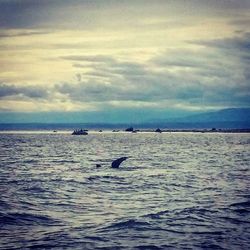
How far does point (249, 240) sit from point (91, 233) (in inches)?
224

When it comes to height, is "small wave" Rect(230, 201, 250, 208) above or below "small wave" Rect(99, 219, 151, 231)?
above

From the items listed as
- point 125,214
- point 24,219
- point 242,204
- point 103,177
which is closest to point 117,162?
point 103,177

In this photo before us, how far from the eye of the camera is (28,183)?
31.4 m

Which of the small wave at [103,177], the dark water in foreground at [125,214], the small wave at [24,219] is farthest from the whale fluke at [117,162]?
the small wave at [24,219]

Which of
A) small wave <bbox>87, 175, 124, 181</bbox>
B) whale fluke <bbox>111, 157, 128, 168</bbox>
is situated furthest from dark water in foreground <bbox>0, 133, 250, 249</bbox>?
whale fluke <bbox>111, 157, 128, 168</bbox>

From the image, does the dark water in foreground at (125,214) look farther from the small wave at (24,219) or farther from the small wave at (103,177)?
the small wave at (103,177)

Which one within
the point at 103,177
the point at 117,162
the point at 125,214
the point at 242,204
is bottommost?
the point at 103,177

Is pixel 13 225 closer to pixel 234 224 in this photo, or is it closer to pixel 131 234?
pixel 131 234

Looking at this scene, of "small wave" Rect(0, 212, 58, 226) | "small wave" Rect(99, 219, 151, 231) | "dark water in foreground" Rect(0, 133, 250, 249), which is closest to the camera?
"dark water in foreground" Rect(0, 133, 250, 249)

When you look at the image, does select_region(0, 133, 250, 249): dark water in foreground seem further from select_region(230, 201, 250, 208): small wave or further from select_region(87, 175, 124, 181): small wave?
select_region(87, 175, 124, 181): small wave

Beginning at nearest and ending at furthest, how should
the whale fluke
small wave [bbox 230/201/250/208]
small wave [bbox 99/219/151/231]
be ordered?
small wave [bbox 99/219/151/231]
small wave [bbox 230/201/250/208]
the whale fluke

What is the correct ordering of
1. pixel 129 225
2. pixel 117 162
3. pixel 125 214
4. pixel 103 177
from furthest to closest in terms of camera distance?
pixel 117 162 → pixel 103 177 → pixel 125 214 → pixel 129 225

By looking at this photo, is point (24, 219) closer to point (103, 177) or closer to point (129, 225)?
point (129, 225)

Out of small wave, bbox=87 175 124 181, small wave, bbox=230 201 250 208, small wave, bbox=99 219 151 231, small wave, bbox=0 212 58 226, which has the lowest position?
small wave, bbox=87 175 124 181
